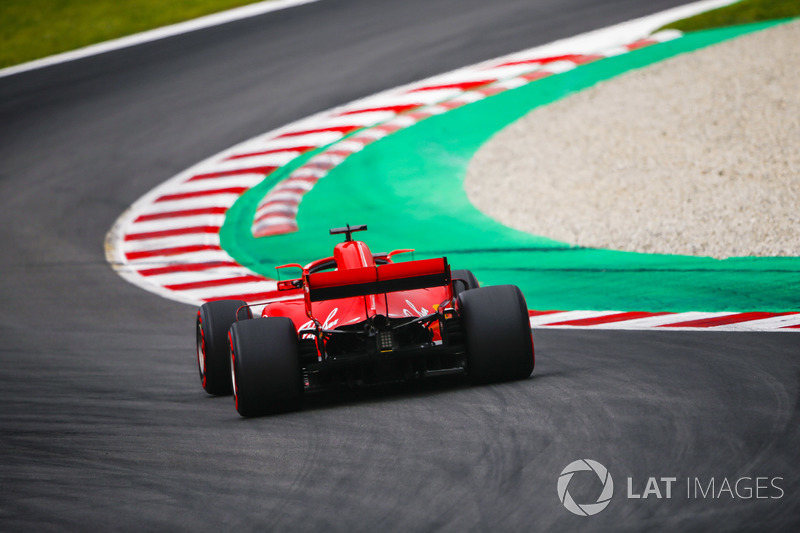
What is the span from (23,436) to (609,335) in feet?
16.2

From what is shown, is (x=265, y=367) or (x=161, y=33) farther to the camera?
(x=161, y=33)

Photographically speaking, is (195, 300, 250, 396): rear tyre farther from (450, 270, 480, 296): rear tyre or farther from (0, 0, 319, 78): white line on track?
(0, 0, 319, 78): white line on track

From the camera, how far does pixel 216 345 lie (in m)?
8.72

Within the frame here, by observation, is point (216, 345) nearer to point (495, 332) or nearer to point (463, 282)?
point (463, 282)

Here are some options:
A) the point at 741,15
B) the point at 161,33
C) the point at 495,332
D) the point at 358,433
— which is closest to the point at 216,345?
the point at 358,433

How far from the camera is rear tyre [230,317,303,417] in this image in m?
7.57

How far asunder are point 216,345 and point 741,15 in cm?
1560

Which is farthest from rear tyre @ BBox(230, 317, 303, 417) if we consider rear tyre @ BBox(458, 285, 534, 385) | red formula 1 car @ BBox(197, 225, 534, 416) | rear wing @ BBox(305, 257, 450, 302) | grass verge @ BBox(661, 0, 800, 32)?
grass verge @ BBox(661, 0, 800, 32)

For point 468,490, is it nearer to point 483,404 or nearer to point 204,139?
point 483,404

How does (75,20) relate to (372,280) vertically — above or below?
above

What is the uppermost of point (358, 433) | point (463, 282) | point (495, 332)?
point (463, 282)

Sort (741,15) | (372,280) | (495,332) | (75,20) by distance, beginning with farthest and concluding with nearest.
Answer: (75,20)
(741,15)
(372,280)
(495,332)

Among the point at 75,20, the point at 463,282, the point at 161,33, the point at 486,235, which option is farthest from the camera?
the point at 75,20

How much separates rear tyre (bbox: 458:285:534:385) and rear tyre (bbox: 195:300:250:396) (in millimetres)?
2030
